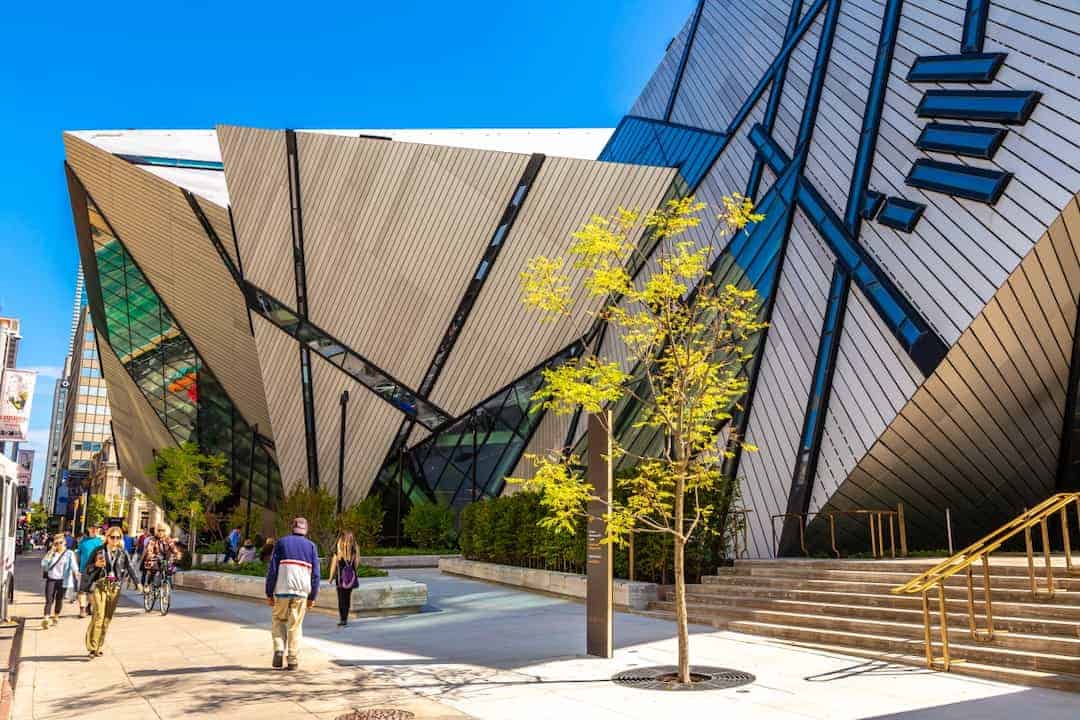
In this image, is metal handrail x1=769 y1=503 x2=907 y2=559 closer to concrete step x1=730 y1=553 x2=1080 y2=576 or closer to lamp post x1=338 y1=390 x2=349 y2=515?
concrete step x1=730 y1=553 x2=1080 y2=576

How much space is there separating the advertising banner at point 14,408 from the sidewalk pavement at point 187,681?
311 inches

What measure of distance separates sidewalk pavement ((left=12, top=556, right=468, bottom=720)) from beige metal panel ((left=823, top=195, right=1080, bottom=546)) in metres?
9.60

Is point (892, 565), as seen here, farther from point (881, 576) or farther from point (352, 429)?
point (352, 429)

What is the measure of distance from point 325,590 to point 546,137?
3398 cm

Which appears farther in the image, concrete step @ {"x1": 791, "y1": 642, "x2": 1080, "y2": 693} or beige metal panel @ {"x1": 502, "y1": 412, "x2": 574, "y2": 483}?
beige metal panel @ {"x1": 502, "y1": 412, "x2": 574, "y2": 483}

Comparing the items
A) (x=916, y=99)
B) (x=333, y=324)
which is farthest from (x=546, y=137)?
(x=916, y=99)

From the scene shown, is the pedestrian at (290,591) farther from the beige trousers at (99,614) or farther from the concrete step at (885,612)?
the concrete step at (885,612)

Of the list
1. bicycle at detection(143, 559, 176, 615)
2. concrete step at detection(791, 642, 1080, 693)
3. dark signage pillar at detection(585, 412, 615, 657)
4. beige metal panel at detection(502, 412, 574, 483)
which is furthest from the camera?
beige metal panel at detection(502, 412, 574, 483)

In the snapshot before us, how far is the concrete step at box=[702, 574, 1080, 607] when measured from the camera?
9.66m

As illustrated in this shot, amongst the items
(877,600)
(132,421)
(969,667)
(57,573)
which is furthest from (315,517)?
(132,421)

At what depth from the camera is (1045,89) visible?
12.1 metres

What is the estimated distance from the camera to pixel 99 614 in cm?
1096

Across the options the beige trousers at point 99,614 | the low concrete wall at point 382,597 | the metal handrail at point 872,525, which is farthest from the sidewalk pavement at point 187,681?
the metal handrail at point 872,525

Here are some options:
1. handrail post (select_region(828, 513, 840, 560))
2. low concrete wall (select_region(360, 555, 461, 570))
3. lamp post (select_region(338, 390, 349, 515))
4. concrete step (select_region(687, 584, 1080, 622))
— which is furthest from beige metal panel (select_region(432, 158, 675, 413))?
concrete step (select_region(687, 584, 1080, 622))
